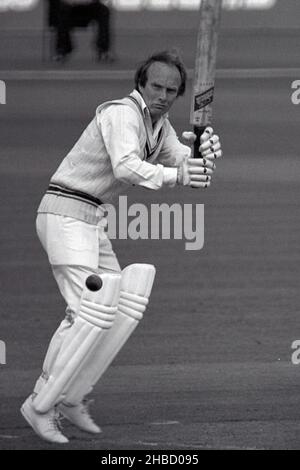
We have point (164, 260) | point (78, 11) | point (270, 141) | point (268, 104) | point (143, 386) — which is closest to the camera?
point (143, 386)

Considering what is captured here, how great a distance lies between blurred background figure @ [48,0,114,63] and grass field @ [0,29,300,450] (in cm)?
221

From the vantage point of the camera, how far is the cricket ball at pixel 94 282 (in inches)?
238

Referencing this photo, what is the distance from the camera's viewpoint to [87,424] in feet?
20.8

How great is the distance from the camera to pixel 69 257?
6219 mm

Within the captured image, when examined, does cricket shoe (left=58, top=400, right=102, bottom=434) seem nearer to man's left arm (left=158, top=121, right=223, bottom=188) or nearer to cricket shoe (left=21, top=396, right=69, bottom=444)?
cricket shoe (left=21, top=396, right=69, bottom=444)

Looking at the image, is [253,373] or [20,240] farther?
[20,240]

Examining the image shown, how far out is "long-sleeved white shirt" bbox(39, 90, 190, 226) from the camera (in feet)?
19.8

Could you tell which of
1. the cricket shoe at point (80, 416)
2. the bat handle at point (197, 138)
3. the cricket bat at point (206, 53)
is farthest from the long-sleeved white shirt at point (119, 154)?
the cricket shoe at point (80, 416)

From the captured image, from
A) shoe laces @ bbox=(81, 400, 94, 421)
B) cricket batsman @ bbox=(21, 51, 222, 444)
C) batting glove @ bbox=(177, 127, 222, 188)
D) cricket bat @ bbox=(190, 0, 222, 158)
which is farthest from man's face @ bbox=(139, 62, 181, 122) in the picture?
shoe laces @ bbox=(81, 400, 94, 421)

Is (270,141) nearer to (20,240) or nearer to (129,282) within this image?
(20,240)

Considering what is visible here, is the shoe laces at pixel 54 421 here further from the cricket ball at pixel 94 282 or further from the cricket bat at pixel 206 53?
the cricket bat at pixel 206 53

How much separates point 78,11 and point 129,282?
43.8 ft

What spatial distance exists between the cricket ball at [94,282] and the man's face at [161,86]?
77 cm

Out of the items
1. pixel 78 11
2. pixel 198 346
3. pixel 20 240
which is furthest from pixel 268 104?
pixel 198 346
